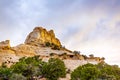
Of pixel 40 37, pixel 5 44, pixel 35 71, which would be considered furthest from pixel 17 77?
pixel 40 37

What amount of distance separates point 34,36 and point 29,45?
978 cm

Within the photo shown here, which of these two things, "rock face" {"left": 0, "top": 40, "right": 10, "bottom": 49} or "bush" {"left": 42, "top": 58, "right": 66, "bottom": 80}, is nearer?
"bush" {"left": 42, "top": 58, "right": 66, "bottom": 80}

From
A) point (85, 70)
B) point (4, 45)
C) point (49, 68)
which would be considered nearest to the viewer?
point (85, 70)

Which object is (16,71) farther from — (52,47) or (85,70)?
(52,47)

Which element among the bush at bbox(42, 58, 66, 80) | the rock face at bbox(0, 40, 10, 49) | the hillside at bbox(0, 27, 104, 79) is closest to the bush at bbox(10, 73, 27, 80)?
the bush at bbox(42, 58, 66, 80)

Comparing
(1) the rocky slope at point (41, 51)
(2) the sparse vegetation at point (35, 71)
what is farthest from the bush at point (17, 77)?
(1) the rocky slope at point (41, 51)

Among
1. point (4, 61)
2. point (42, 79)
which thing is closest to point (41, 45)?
point (4, 61)

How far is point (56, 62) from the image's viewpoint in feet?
312

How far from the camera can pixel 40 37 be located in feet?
525

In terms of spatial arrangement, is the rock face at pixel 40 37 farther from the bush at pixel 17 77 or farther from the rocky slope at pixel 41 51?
the bush at pixel 17 77

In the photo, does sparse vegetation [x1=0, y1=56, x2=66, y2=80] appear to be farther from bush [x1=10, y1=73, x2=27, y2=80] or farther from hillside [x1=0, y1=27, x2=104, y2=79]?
hillside [x1=0, y1=27, x2=104, y2=79]

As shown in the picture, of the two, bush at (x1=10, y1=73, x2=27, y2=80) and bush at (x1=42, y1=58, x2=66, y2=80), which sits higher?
bush at (x1=42, y1=58, x2=66, y2=80)

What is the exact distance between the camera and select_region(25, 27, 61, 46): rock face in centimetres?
15650

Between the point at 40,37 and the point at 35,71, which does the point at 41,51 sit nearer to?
the point at 40,37
